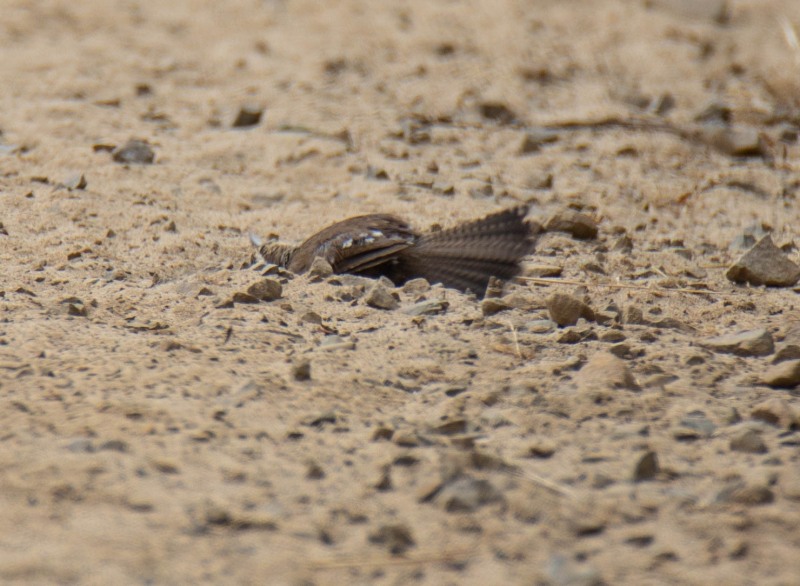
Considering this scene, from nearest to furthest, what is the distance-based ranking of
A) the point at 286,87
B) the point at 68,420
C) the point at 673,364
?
1. the point at 68,420
2. the point at 673,364
3. the point at 286,87

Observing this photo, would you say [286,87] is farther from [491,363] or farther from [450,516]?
[450,516]

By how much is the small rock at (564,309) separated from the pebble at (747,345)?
0.35 metres

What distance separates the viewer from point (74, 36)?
5.42 metres

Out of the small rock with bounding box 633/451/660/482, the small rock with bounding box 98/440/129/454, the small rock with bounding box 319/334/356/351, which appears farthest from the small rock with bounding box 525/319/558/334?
the small rock with bounding box 98/440/129/454

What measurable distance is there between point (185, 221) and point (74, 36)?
2.38 m

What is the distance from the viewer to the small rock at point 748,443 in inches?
80.5

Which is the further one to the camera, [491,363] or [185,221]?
[185,221]

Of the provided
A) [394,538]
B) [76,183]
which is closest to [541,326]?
[394,538]

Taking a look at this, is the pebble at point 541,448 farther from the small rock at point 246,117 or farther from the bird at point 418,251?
the small rock at point 246,117

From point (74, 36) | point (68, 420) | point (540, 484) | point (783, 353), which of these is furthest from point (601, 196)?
point (74, 36)

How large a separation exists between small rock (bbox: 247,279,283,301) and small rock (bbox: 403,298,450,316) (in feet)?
1.25

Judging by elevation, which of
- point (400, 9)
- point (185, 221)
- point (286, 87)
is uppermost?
point (400, 9)

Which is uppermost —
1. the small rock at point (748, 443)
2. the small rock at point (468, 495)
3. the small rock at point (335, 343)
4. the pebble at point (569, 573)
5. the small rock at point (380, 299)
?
the small rock at point (380, 299)

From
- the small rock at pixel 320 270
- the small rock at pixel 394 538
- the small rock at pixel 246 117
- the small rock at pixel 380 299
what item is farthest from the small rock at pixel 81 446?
the small rock at pixel 246 117
